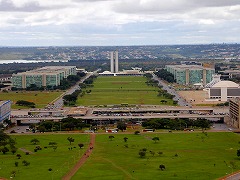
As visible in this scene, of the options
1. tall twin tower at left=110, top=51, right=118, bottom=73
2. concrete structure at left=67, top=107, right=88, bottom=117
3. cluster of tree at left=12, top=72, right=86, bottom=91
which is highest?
tall twin tower at left=110, top=51, right=118, bottom=73

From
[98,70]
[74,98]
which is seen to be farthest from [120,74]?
[74,98]

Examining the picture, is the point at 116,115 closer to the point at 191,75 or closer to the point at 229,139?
the point at 229,139

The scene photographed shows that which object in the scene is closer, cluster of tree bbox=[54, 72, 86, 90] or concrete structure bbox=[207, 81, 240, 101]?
concrete structure bbox=[207, 81, 240, 101]

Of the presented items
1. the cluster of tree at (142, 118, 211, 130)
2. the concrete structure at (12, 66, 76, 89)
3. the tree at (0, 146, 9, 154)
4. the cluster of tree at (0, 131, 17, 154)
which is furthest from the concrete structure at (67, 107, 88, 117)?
the concrete structure at (12, 66, 76, 89)

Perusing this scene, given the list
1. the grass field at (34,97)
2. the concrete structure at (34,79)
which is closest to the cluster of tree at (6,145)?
the grass field at (34,97)

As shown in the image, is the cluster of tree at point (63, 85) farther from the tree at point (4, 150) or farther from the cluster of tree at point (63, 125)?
the tree at point (4, 150)

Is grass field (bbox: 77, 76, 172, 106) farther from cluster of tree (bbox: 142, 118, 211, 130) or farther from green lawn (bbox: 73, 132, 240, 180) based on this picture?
green lawn (bbox: 73, 132, 240, 180)
